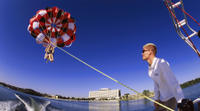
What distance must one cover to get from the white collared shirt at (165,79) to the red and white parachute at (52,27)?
191 inches

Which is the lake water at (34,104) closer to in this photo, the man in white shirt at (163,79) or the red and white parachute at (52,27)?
the red and white parachute at (52,27)

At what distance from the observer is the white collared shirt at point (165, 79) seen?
1034 mm

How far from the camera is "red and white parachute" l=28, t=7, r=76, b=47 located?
5.21 metres

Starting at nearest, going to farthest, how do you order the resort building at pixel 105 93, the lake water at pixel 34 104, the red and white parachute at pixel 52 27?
1. the lake water at pixel 34 104
2. the red and white parachute at pixel 52 27
3. the resort building at pixel 105 93

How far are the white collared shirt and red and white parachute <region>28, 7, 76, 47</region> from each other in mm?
4851

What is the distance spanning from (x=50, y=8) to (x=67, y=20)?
0.94 m

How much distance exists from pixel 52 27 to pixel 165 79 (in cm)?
540

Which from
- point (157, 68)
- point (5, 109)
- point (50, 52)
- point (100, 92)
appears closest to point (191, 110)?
point (157, 68)

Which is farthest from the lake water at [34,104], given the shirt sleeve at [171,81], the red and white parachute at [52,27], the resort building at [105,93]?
the resort building at [105,93]

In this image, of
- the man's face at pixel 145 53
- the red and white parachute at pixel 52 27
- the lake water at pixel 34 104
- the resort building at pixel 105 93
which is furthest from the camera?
the resort building at pixel 105 93

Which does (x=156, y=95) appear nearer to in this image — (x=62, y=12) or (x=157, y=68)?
(x=157, y=68)

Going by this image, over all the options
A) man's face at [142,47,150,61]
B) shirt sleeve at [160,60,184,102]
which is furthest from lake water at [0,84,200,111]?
shirt sleeve at [160,60,184,102]

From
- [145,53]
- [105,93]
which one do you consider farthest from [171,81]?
[105,93]

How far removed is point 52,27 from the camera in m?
5.41
